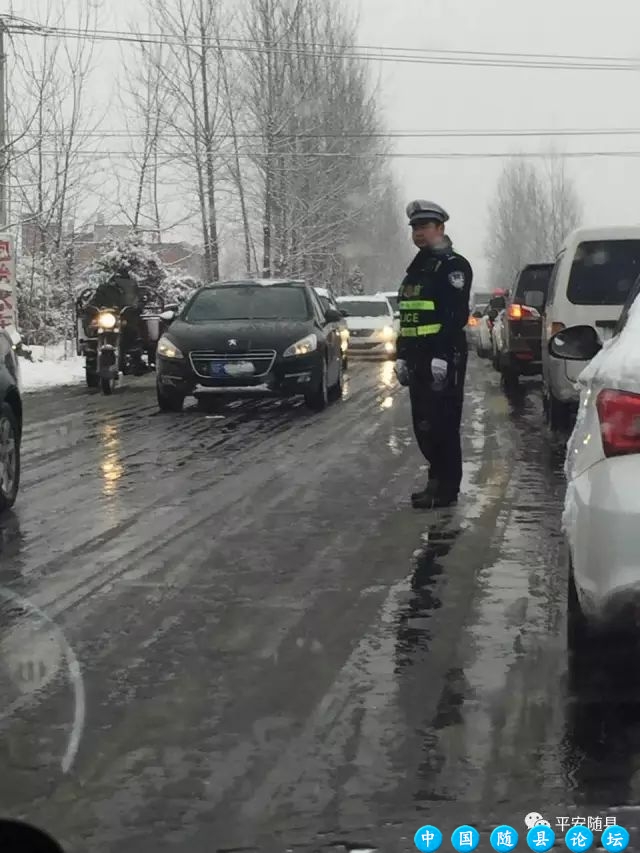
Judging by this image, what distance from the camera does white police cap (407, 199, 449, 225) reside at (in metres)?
8.66

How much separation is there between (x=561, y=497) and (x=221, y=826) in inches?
236

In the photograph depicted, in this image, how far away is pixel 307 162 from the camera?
49.5 meters

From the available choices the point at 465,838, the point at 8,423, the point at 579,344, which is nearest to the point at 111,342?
the point at 8,423

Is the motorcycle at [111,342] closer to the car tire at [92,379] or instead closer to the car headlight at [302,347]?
the car tire at [92,379]

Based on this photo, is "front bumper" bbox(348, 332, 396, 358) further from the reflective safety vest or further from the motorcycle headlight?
the reflective safety vest

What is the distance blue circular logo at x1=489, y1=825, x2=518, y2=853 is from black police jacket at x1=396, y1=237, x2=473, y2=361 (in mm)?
5522

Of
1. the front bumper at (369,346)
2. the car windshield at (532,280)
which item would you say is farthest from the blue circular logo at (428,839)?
the front bumper at (369,346)

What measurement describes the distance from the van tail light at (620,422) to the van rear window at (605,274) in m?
8.06

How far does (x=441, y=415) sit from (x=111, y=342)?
40.6ft

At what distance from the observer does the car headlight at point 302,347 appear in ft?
52.3

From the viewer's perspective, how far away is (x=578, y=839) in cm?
332

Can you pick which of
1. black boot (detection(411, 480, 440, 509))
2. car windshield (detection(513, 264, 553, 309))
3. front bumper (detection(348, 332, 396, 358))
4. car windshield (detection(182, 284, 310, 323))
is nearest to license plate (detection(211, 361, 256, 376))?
car windshield (detection(182, 284, 310, 323))

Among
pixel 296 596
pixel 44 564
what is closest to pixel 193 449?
pixel 44 564

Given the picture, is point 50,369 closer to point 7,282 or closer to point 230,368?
point 7,282
